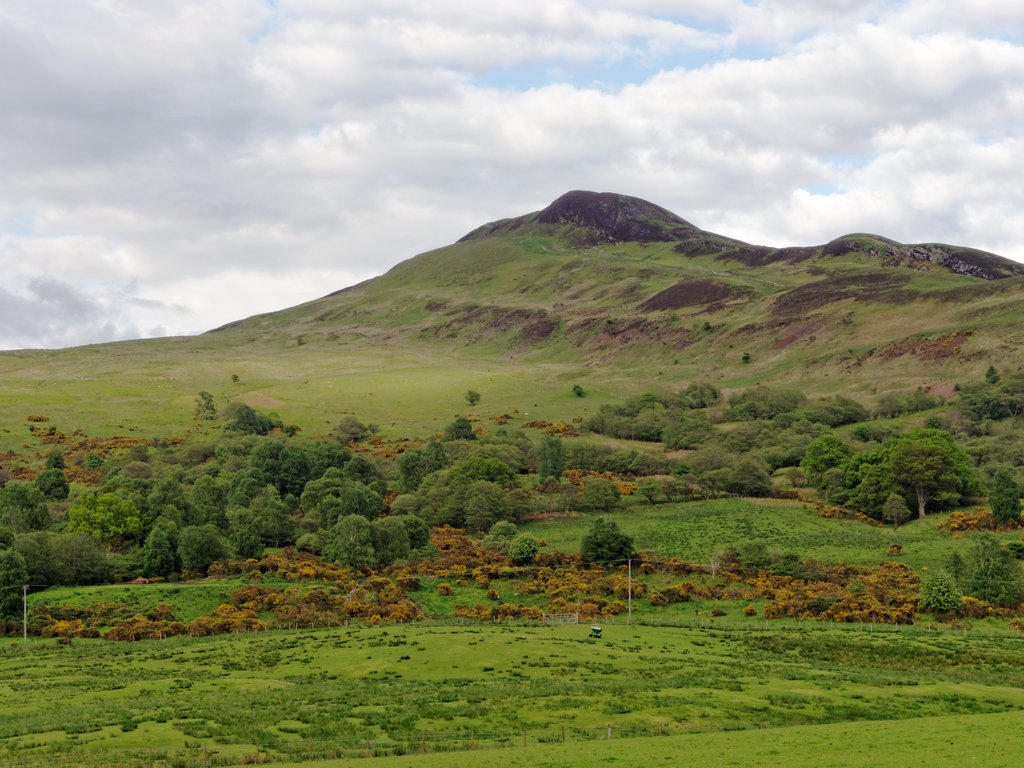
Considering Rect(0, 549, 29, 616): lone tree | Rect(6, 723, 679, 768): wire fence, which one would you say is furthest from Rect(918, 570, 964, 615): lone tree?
Rect(0, 549, 29, 616): lone tree

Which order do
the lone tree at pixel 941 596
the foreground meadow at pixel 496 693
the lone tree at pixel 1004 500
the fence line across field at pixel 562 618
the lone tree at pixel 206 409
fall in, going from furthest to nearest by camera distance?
1. the lone tree at pixel 206 409
2. the lone tree at pixel 1004 500
3. the fence line across field at pixel 562 618
4. the lone tree at pixel 941 596
5. the foreground meadow at pixel 496 693

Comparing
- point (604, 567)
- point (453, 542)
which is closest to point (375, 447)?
point (453, 542)

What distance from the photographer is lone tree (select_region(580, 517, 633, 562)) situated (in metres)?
90.9

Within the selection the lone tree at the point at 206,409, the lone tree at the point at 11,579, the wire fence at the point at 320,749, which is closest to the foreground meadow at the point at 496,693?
the wire fence at the point at 320,749

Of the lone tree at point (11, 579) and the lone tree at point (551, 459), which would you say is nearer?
the lone tree at point (11, 579)

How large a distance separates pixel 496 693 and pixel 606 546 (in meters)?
48.7

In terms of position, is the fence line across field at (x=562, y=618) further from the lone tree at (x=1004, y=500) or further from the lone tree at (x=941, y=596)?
the lone tree at (x=1004, y=500)

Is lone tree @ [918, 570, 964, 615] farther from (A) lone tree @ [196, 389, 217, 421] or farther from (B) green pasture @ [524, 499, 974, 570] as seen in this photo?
(A) lone tree @ [196, 389, 217, 421]

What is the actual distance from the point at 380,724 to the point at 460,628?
28.6 metres

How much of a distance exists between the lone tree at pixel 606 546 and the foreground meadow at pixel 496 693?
2278cm

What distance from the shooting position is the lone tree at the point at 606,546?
298ft

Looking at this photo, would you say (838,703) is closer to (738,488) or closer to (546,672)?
(546,672)

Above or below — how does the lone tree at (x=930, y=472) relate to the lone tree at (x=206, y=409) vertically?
below

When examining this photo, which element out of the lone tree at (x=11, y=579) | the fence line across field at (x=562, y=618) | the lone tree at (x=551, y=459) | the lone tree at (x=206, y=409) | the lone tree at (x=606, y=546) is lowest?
the fence line across field at (x=562, y=618)
